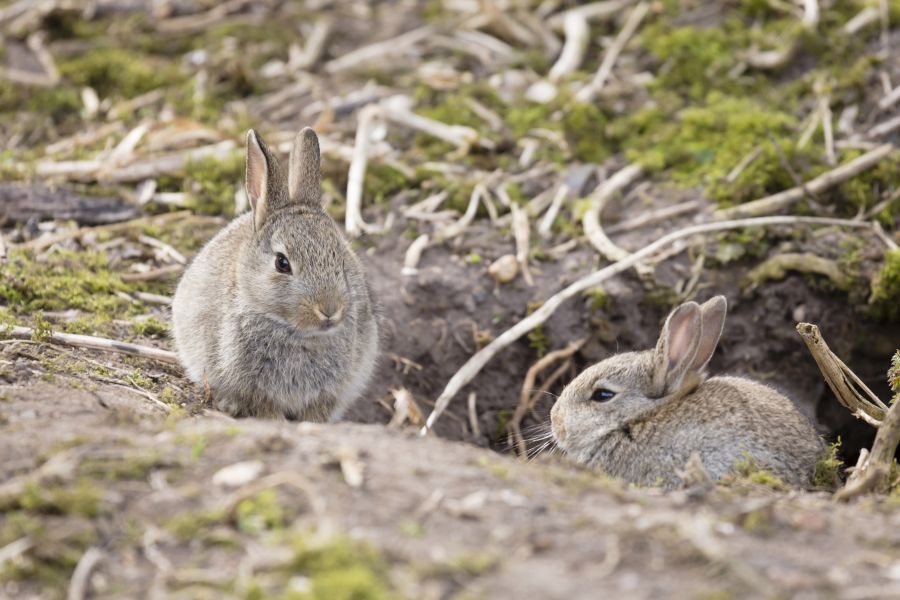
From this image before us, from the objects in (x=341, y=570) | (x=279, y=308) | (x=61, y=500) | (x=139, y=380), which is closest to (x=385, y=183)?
(x=279, y=308)

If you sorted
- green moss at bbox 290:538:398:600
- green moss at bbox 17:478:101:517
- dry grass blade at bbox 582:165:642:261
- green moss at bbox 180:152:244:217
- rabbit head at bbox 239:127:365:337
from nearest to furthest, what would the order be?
1. green moss at bbox 290:538:398:600
2. green moss at bbox 17:478:101:517
3. rabbit head at bbox 239:127:365:337
4. dry grass blade at bbox 582:165:642:261
5. green moss at bbox 180:152:244:217

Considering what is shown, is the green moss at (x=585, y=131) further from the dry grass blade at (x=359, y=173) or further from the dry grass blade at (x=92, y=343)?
the dry grass blade at (x=92, y=343)

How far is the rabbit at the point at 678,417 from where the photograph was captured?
18.9 feet

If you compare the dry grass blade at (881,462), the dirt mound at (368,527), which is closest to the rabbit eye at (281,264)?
the dirt mound at (368,527)

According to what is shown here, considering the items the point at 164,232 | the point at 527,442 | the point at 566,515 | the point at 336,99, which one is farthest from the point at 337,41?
the point at 566,515

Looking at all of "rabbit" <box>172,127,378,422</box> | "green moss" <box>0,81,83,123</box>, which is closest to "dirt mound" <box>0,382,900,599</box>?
"rabbit" <box>172,127,378,422</box>

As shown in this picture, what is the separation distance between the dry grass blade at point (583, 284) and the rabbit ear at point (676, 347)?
119cm

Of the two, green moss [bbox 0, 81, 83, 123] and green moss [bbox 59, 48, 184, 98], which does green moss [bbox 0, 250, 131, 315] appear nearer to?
green moss [bbox 0, 81, 83, 123]

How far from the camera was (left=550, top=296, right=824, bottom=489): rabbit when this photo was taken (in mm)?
5766

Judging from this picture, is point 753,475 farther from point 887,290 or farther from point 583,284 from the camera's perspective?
→ point 887,290

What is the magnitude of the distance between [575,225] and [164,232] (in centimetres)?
323

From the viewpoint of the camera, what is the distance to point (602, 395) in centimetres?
652

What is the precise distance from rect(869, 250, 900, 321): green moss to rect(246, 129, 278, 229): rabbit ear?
4.34m

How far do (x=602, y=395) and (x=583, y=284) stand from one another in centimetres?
114
